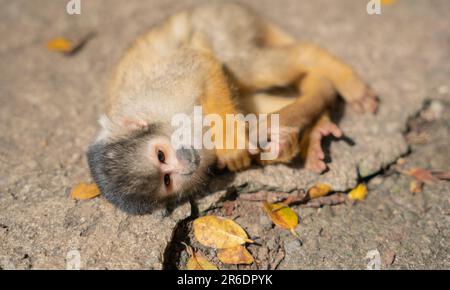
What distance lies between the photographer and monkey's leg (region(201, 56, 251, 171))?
334cm

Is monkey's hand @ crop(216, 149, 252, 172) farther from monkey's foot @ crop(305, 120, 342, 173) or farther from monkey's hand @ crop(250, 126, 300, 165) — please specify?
monkey's foot @ crop(305, 120, 342, 173)

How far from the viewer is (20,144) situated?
3834 mm

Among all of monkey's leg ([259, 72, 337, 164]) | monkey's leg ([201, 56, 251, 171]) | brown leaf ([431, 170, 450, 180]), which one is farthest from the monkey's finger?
brown leaf ([431, 170, 450, 180])

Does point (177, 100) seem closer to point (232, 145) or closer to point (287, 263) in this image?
point (232, 145)

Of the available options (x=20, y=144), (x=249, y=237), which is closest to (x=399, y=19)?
(x=249, y=237)

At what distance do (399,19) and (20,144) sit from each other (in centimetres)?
387

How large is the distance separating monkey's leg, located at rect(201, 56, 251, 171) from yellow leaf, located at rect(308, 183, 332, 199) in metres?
0.48

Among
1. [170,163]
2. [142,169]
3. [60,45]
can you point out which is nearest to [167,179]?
[170,163]

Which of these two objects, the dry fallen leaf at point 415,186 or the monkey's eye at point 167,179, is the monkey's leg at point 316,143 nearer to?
the dry fallen leaf at point 415,186

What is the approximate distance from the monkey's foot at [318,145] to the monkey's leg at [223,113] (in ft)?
1.52

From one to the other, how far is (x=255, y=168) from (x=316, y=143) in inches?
19.2

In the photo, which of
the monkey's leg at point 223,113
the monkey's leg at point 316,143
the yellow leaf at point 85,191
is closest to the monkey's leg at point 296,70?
the monkey's leg at point 223,113

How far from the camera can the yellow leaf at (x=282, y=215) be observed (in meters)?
3.17

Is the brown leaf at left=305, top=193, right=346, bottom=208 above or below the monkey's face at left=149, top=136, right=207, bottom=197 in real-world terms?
below
